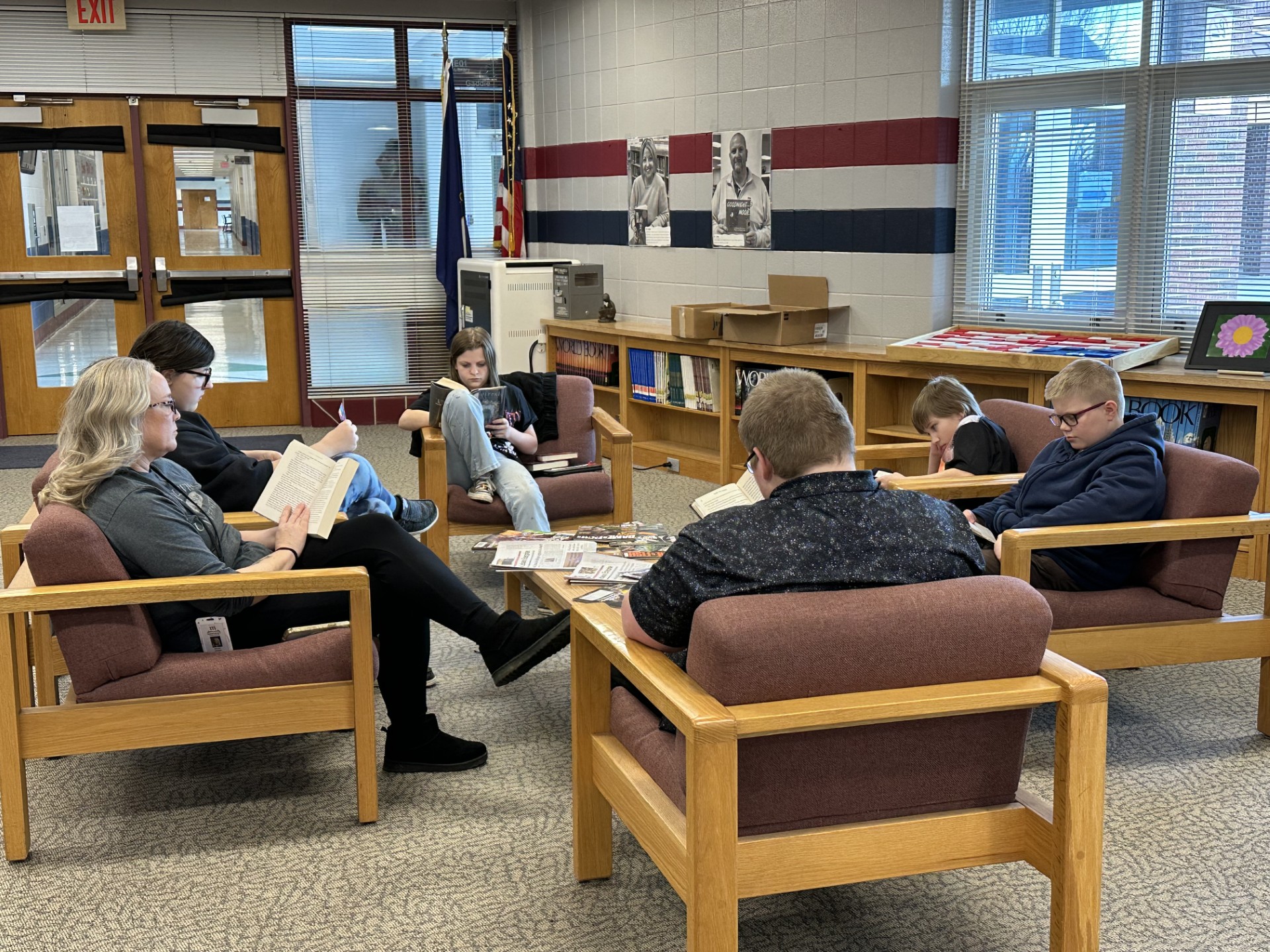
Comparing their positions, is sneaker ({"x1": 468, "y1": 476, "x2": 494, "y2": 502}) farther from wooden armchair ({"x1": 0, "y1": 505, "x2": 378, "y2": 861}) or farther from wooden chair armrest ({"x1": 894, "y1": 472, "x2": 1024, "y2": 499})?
wooden armchair ({"x1": 0, "y1": 505, "x2": 378, "y2": 861})

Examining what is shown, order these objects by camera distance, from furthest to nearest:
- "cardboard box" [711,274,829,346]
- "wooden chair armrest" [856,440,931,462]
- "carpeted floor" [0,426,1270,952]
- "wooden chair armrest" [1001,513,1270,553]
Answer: "cardboard box" [711,274,829,346]
"wooden chair armrest" [856,440,931,462]
"wooden chair armrest" [1001,513,1270,553]
"carpeted floor" [0,426,1270,952]

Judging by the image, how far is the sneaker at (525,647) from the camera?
333 centimetres

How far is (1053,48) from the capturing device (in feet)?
19.1

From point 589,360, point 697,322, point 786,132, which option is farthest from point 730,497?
point 589,360

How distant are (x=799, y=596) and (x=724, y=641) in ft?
0.52

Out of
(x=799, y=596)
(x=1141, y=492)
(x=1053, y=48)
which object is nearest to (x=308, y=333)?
(x=1053, y=48)

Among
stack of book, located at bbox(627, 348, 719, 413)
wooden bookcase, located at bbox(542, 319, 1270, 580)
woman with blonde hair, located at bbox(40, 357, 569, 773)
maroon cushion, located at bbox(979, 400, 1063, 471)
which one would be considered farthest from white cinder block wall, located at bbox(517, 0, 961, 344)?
woman with blonde hair, located at bbox(40, 357, 569, 773)

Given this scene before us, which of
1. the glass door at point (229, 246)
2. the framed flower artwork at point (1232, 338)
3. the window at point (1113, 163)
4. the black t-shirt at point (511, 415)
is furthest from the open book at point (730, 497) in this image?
the glass door at point (229, 246)

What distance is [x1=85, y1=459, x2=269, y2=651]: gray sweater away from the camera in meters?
2.92

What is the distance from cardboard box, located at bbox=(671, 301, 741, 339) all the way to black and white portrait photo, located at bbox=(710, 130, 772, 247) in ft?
1.70

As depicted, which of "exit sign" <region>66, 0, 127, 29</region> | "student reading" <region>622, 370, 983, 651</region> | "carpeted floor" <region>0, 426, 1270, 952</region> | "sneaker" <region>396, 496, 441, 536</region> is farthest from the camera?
"exit sign" <region>66, 0, 127, 29</region>

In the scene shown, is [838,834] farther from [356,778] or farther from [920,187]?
[920,187]

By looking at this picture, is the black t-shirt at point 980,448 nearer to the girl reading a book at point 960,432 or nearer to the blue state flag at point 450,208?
the girl reading a book at point 960,432

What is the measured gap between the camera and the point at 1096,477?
3521 mm
